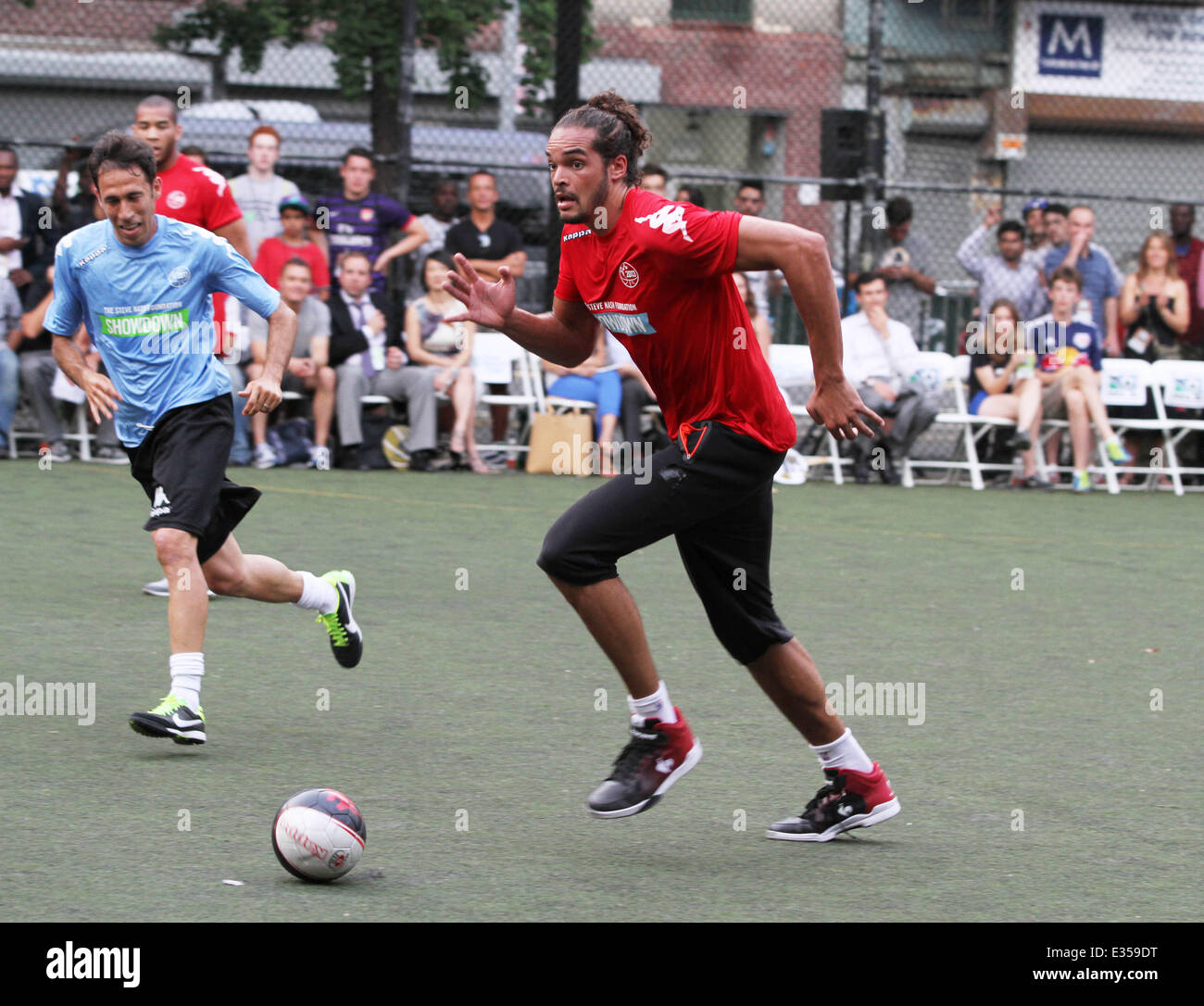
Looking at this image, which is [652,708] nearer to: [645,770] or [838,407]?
[645,770]

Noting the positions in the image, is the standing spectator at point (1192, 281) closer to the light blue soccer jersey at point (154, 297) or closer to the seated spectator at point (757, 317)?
the seated spectator at point (757, 317)

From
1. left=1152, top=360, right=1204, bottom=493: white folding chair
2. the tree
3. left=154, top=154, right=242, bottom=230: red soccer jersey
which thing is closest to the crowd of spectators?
left=1152, top=360, right=1204, bottom=493: white folding chair

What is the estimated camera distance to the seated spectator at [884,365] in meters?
14.5

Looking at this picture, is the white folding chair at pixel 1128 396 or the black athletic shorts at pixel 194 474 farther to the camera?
the white folding chair at pixel 1128 396

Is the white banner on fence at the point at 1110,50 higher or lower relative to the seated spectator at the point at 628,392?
higher

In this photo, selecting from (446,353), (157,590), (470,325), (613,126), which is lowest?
(157,590)

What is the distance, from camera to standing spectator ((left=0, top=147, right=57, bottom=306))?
44.8ft

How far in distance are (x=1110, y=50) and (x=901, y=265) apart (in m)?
17.6

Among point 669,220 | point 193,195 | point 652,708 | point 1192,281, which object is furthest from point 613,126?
point 1192,281

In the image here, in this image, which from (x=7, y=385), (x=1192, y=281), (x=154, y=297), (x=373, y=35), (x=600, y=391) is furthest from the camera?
(x=373, y=35)

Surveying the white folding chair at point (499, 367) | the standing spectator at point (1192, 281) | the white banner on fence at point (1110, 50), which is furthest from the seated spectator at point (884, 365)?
the white banner on fence at point (1110, 50)

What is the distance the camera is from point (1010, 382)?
1507 centimetres

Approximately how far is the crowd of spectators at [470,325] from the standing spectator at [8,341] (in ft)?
0.04

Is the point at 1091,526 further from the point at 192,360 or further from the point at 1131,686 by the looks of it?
the point at 192,360
